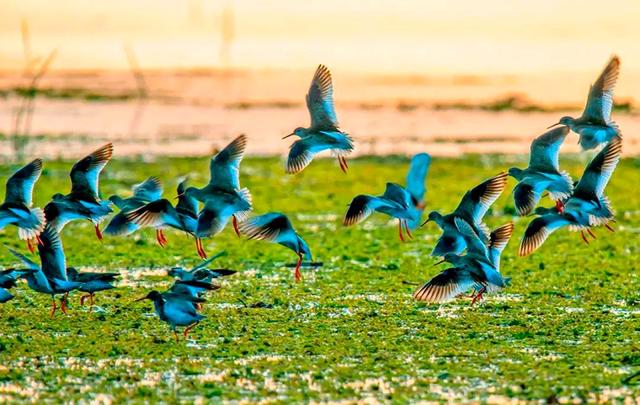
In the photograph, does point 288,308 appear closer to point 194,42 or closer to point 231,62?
point 231,62

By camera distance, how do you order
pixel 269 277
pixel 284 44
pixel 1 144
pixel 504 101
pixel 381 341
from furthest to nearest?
pixel 284 44 < pixel 504 101 < pixel 1 144 < pixel 269 277 < pixel 381 341

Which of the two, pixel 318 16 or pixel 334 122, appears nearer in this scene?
pixel 334 122

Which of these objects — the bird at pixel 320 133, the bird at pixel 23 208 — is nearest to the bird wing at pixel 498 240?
the bird at pixel 320 133

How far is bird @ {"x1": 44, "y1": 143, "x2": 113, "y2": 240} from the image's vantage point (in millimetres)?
16234

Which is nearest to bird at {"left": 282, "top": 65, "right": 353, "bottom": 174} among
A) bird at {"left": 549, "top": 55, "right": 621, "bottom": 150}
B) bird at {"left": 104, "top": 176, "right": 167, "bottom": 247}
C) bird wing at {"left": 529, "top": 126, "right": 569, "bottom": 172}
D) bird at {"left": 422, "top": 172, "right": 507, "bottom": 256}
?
bird at {"left": 104, "top": 176, "right": 167, "bottom": 247}

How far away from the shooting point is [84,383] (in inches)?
467

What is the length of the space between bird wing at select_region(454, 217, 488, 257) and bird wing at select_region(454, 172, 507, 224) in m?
0.23

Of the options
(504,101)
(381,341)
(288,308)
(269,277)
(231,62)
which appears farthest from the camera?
(231,62)

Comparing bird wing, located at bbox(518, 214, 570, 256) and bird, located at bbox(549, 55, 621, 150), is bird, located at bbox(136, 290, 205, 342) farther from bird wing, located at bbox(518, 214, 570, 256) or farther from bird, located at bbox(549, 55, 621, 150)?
bird, located at bbox(549, 55, 621, 150)

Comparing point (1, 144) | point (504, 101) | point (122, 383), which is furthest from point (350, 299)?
point (504, 101)

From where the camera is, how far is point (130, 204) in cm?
1683

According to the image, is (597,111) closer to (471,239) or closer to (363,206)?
(471,239)

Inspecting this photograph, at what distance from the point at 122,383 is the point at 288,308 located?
388 centimetres

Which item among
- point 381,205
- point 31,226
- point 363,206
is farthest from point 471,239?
point 31,226
